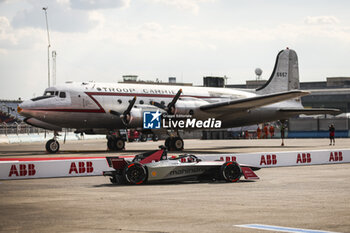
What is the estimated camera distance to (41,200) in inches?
559

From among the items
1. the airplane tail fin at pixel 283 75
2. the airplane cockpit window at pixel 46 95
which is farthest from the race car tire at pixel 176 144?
the airplane tail fin at pixel 283 75

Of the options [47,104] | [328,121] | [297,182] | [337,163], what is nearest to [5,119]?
[328,121]

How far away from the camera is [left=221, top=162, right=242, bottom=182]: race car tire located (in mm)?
18594

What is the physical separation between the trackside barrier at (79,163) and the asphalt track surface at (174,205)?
4.50 feet

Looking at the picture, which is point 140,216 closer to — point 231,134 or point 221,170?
point 221,170

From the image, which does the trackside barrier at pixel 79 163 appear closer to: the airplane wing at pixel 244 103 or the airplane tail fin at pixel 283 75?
the airplane wing at pixel 244 103

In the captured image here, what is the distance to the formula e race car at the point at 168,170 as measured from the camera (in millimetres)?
18125

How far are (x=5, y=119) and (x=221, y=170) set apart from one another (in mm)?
94591

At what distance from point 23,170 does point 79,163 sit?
2292 millimetres

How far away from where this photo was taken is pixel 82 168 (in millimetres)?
22375

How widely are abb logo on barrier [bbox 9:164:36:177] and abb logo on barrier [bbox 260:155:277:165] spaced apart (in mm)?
10469

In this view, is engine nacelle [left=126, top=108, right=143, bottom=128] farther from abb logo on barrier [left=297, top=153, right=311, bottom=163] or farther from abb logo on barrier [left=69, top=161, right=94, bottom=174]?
abb logo on barrier [left=69, top=161, right=94, bottom=174]

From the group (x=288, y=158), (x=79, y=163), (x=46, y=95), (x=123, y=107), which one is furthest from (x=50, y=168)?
(x=123, y=107)

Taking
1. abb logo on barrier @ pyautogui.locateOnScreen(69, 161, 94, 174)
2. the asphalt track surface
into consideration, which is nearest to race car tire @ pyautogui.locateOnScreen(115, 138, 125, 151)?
abb logo on barrier @ pyautogui.locateOnScreen(69, 161, 94, 174)
